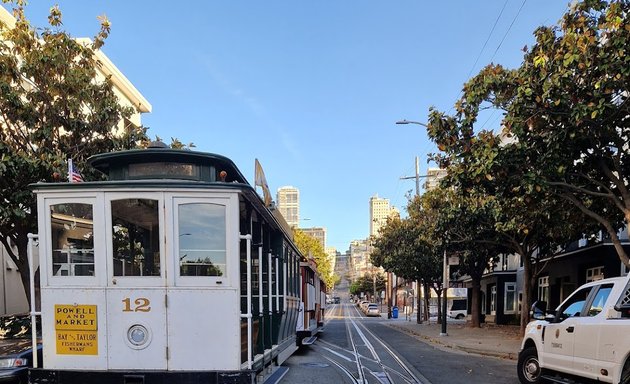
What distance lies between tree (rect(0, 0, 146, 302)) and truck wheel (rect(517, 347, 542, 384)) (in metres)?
9.69

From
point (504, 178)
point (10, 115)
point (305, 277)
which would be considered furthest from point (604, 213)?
point (10, 115)

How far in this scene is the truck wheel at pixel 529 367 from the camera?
892 centimetres

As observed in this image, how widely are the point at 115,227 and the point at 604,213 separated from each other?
12.3 metres

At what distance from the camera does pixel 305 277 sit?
14.9 metres

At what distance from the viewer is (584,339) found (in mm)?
7531

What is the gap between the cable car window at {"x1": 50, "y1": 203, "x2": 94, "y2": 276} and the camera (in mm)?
5457

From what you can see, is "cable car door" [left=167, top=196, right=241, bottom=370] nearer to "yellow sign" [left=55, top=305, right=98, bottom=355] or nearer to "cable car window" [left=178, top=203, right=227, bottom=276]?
"cable car window" [left=178, top=203, right=227, bottom=276]

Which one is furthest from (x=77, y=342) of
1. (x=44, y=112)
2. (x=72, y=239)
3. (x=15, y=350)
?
(x=44, y=112)

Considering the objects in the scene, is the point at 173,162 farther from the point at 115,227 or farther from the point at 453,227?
the point at 453,227

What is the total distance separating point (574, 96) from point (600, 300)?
3764mm

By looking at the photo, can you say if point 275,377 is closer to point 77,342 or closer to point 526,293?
point 77,342

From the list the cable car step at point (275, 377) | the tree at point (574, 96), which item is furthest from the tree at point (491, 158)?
the cable car step at point (275, 377)

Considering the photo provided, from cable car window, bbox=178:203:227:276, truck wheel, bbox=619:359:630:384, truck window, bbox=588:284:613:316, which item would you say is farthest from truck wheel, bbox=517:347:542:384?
cable car window, bbox=178:203:227:276

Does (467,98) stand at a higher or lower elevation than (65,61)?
lower
